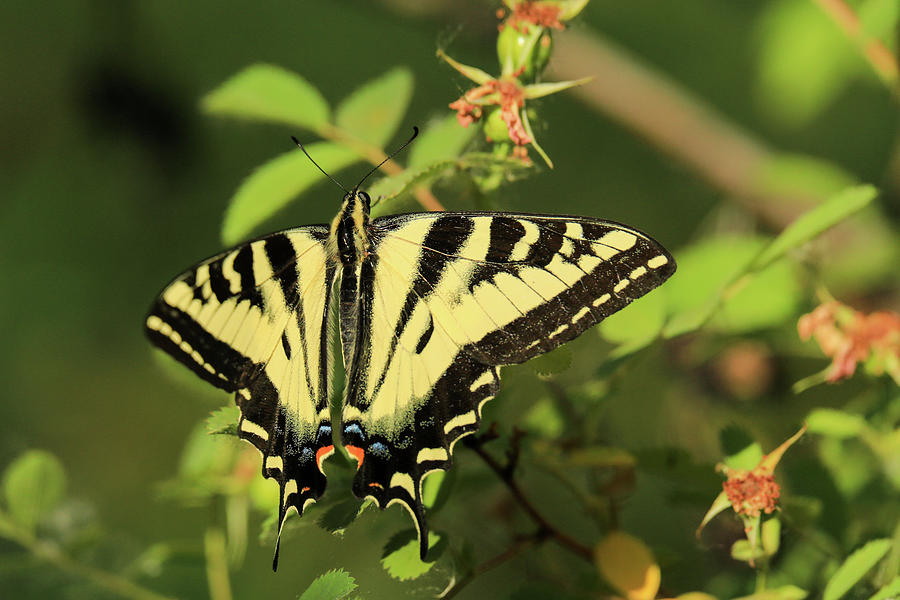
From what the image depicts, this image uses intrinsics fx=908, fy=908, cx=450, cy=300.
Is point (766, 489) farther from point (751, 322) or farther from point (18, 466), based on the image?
point (18, 466)

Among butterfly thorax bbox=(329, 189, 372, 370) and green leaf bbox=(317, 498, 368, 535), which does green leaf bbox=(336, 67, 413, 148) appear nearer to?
butterfly thorax bbox=(329, 189, 372, 370)

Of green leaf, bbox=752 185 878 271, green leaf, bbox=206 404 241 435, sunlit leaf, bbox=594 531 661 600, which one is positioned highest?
green leaf, bbox=206 404 241 435

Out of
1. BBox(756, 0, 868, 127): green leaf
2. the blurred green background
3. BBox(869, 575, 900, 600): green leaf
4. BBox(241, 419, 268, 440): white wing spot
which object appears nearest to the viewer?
BBox(869, 575, 900, 600): green leaf

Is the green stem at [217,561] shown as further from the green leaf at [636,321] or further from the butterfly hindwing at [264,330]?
the green leaf at [636,321]

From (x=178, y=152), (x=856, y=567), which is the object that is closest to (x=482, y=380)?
(x=856, y=567)

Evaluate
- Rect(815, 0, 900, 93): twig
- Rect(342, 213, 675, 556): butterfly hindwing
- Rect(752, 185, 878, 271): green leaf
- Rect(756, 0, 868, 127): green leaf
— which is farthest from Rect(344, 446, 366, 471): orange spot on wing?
Rect(756, 0, 868, 127): green leaf

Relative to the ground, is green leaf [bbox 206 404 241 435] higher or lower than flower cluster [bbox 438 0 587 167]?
lower

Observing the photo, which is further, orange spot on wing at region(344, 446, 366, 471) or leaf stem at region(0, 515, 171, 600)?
leaf stem at region(0, 515, 171, 600)

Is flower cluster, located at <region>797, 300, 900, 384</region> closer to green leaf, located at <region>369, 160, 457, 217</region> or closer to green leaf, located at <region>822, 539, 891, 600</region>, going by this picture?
green leaf, located at <region>822, 539, 891, 600</region>

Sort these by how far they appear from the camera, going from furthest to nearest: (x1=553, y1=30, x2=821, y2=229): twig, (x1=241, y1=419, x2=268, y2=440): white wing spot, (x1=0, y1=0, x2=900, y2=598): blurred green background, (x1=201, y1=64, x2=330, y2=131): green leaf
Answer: (x1=0, y1=0, x2=900, y2=598): blurred green background < (x1=553, y1=30, x2=821, y2=229): twig < (x1=201, y1=64, x2=330, y2=131): green leaf < (x1=241, y1=419, x2=268, y2=440): white wing spot
